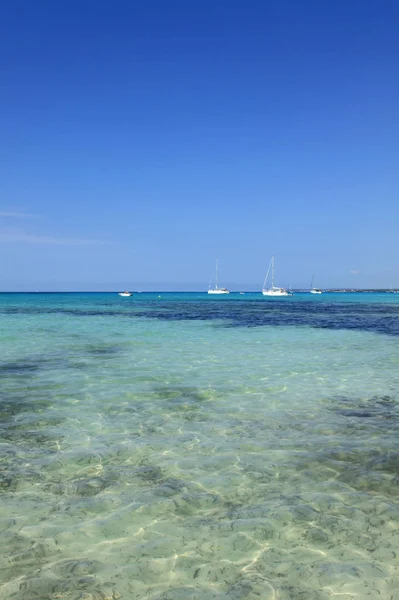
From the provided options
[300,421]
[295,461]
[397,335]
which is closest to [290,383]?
[300,421]

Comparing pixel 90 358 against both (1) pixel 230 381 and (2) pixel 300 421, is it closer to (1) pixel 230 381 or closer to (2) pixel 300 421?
(1) pixel 230 381

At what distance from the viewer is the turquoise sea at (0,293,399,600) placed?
4.25 m

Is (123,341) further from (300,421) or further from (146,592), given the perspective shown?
(146,592)

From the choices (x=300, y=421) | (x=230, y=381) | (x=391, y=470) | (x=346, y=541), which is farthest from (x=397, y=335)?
(x=346, y=541)

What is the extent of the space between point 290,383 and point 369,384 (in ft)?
7.58

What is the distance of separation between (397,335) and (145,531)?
26.1 m

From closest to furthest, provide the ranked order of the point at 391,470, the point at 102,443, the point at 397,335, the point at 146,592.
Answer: the point at 146,592, the point at 391,470, the point at 102,443, the point at 397,335

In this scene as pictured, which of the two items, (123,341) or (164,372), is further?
(123,341)

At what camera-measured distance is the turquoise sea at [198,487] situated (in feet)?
13.9

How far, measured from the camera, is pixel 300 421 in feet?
30.5

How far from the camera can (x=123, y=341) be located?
2338 centimetres

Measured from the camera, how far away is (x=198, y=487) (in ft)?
20.2

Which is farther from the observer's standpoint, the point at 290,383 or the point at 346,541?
the point at 290,383

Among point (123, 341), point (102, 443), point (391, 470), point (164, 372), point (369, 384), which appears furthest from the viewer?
point (123, 341)
